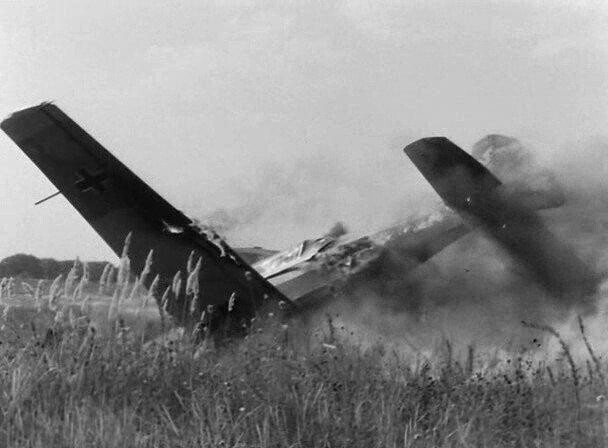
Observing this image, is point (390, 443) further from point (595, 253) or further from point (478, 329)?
point (595, 253)

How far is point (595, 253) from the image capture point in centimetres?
1273

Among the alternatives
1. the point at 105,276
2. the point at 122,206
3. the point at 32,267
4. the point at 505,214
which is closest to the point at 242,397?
the point at 105,276

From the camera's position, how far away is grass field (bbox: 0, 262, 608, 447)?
517 cm

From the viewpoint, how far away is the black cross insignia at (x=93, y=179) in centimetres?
1097

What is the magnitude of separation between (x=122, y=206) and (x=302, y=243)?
2.53 metres

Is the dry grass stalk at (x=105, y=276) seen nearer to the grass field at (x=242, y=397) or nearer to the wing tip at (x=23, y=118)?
the grass field at (x=242, y=397)

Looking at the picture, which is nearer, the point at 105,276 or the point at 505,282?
the point at 105,276

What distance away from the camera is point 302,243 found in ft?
40.5

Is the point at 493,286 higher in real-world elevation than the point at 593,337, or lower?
higher

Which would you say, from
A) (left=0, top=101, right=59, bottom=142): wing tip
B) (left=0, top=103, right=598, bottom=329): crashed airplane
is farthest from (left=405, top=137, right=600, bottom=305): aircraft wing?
(left=0, top=101, right=59, bottom=142): wing tip

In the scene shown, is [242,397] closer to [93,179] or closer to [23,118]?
[93,179]

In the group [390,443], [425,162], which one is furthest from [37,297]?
[425,162]

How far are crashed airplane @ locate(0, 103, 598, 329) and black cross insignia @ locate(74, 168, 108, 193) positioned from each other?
0.01 m

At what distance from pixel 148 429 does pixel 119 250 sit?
5.96m
